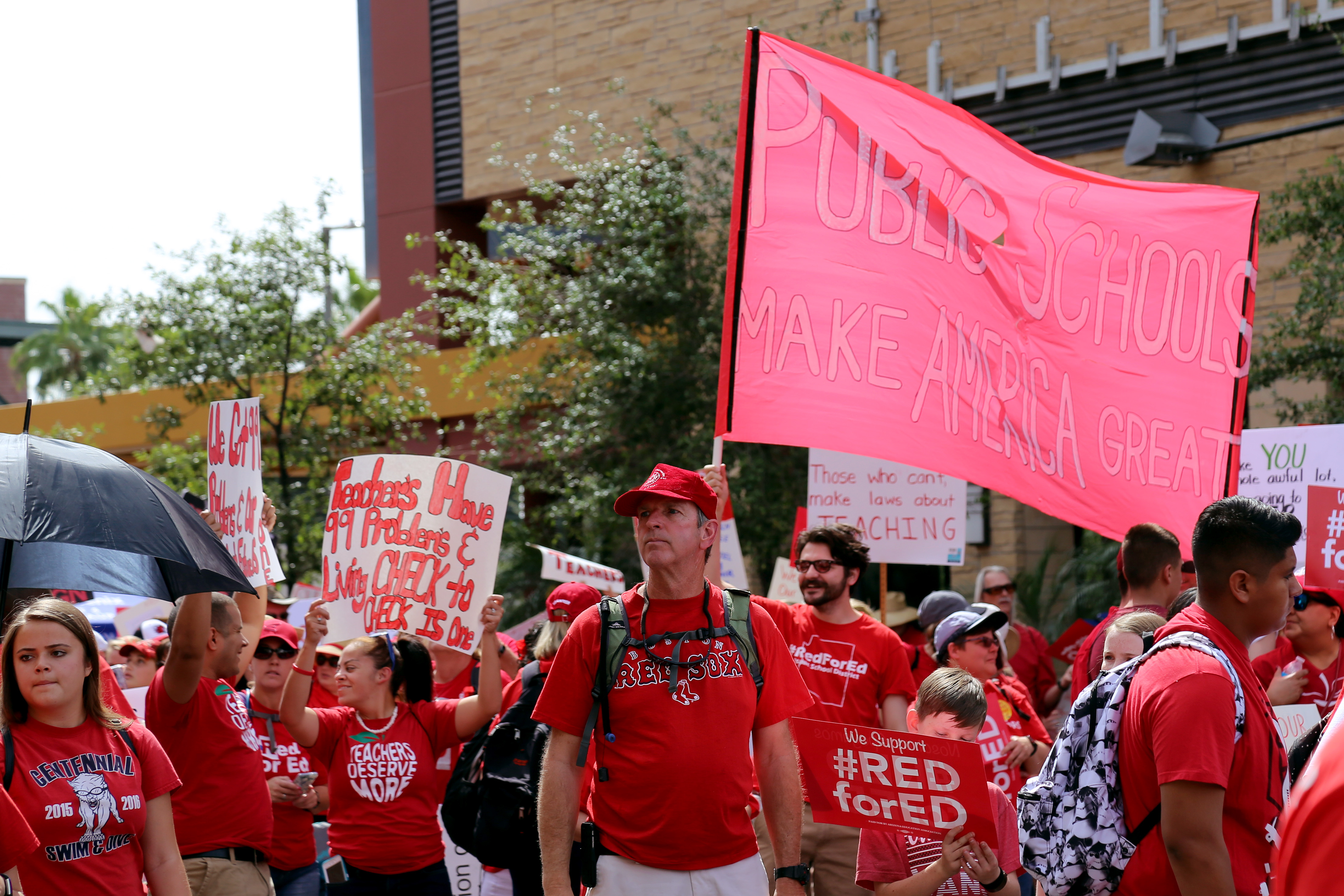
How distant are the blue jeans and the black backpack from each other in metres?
1.03

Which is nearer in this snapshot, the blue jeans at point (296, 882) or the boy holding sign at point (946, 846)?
the boy holding sign at point (946, 846)

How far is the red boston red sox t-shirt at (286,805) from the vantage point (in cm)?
652

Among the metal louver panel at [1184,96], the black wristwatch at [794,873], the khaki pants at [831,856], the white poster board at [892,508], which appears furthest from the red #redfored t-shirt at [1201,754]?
the metal louver panel at [1184,96]

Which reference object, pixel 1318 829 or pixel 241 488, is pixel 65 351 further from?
pixel 1318 829

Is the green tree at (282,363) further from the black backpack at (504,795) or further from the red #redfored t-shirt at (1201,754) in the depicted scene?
the red #redfored t-shirt at (1201,754)

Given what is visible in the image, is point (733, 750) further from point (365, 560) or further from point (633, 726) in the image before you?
point (365, 560)

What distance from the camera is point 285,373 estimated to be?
17938mm

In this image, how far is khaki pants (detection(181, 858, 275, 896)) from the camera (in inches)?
211

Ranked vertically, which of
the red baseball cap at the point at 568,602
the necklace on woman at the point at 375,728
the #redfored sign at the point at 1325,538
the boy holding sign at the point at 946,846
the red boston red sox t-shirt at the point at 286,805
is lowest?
the red boston red sox t-shirt at the point at 286,805

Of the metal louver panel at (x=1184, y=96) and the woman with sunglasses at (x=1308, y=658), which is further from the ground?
the metal louver panel at (x=1184, y=96)

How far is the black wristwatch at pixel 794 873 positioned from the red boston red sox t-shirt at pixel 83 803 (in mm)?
1945

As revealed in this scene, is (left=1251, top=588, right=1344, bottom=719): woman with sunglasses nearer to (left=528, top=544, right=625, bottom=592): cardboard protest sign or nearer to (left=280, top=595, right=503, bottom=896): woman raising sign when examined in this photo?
(left=280, top=595, right=503, bottom=896): woman raising sign

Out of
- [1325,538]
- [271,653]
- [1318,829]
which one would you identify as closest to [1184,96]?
[1325,538]

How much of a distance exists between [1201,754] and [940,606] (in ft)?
15.9
